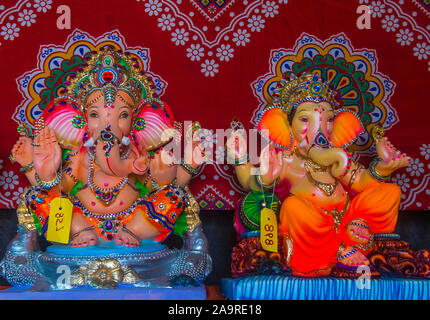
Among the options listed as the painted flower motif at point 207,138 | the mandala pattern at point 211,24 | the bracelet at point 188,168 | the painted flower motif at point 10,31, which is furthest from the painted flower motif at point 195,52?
the painted flower motif at point 10,31

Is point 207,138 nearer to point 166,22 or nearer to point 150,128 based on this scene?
point 150,128

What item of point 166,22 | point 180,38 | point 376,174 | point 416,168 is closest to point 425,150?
point 416,168

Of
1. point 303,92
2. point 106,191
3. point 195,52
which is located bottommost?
point 106,191

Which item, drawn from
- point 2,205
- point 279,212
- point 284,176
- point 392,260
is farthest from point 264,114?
point 2,205

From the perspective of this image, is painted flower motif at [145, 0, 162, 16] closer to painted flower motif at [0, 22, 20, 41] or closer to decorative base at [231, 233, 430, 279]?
painted flower motif at [0, 22, 20, 41]

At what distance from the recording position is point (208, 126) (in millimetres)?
2760

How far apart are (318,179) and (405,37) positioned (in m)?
1.06

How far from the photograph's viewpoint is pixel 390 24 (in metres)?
2.90

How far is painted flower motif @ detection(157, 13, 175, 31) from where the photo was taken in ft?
9.31

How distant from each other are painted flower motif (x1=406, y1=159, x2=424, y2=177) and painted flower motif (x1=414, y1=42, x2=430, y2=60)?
576mm

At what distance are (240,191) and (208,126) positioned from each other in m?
0.38

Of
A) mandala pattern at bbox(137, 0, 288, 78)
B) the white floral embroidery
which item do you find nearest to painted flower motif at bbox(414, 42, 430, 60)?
mandala pattern at bbox(137, 0, 288, 78)

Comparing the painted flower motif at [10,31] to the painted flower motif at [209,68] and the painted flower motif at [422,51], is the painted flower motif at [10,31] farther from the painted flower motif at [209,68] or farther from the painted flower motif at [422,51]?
the painted flower motif at [422,51]

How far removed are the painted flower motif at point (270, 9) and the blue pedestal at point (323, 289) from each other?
1.48 m
